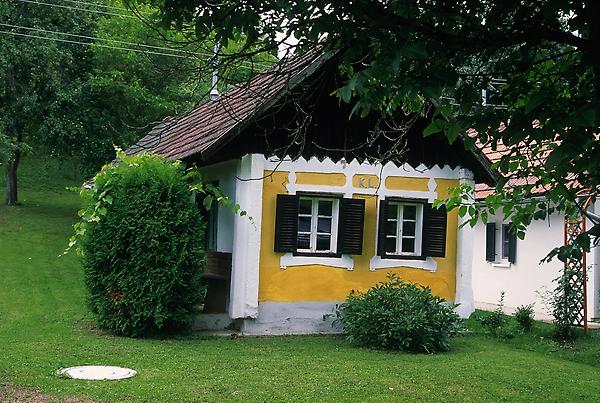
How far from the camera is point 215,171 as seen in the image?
14703 millimetres

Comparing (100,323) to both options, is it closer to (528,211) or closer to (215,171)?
(215,171)

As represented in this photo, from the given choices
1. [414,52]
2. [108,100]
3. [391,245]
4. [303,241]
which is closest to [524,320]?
[391,245]

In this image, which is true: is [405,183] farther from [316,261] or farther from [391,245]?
[316,261]

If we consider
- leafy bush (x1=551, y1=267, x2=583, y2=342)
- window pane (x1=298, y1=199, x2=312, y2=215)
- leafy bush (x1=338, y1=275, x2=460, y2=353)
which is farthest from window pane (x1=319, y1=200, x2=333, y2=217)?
leafy bush (x1=551, y1=267, x2=583, y2=342)

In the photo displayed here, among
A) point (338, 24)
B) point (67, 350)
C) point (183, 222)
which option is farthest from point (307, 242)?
point (338, 24)

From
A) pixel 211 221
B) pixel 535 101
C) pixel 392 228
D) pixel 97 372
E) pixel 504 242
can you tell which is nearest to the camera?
pixel 535 101

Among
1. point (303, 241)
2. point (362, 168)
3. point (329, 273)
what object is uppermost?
point (362, 168)

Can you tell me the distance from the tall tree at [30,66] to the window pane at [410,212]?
16.8 meters

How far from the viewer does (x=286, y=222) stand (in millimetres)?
13055

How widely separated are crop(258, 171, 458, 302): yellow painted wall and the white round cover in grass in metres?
4.22

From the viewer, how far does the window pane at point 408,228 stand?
46.4ft

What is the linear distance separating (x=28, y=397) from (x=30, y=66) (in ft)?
72.1

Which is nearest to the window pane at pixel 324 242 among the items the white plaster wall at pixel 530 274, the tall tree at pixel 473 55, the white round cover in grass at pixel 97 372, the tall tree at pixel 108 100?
the white round cover in grass at pixel 97 372

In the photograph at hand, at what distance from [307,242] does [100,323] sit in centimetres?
370
